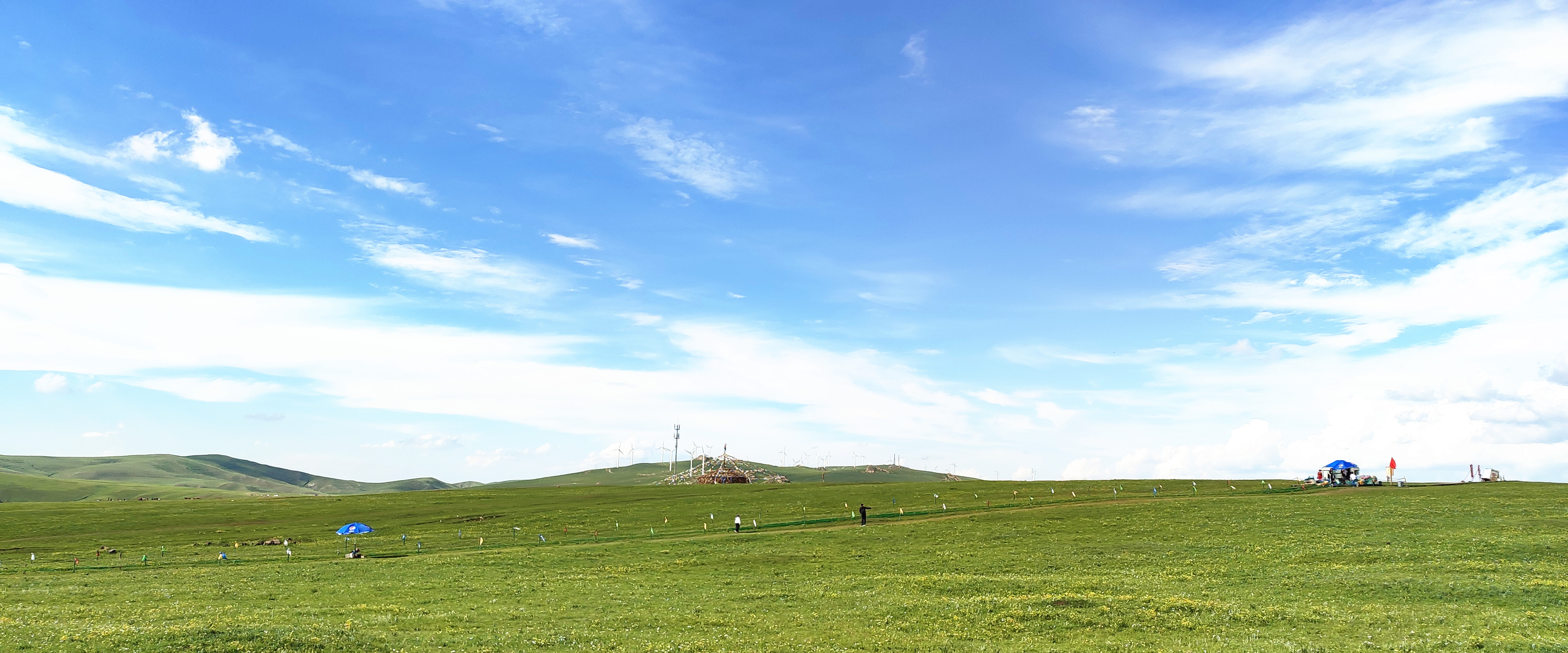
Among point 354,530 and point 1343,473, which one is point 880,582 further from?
point 1343,473

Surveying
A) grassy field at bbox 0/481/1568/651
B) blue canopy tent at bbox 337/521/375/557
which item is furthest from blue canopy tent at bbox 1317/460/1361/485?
blue canopy tent at bbox 337/521/375/557

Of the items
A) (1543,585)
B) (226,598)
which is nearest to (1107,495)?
(1543,585)

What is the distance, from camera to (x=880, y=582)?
143 feet

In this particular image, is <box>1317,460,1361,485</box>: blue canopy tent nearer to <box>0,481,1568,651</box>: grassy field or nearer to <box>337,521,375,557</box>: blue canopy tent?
<box>0,481,1568,651</box>: grassy field

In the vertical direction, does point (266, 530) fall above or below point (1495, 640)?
below

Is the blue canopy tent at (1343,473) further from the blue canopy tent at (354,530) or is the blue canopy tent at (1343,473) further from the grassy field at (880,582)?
the blue canopy tent at (354,530)

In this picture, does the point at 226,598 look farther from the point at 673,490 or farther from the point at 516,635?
the point at 673,490

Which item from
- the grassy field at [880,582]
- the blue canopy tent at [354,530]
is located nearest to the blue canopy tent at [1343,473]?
the grassy field at [880,582]

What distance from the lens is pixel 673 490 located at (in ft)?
520

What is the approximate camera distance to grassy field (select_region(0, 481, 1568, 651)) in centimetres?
3042

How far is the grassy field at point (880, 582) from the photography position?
1198 inches

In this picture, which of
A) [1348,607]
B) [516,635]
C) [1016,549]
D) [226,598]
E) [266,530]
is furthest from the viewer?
[266,530]

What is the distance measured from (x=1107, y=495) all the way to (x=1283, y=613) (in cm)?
7406

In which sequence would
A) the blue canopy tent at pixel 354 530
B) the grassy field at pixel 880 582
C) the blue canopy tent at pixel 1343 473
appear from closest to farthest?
1. the grassy field at pixel 880 582
2. the blue canopy tent at pixel 354 530
3. the blue canopy tent at pixel 1343 473
